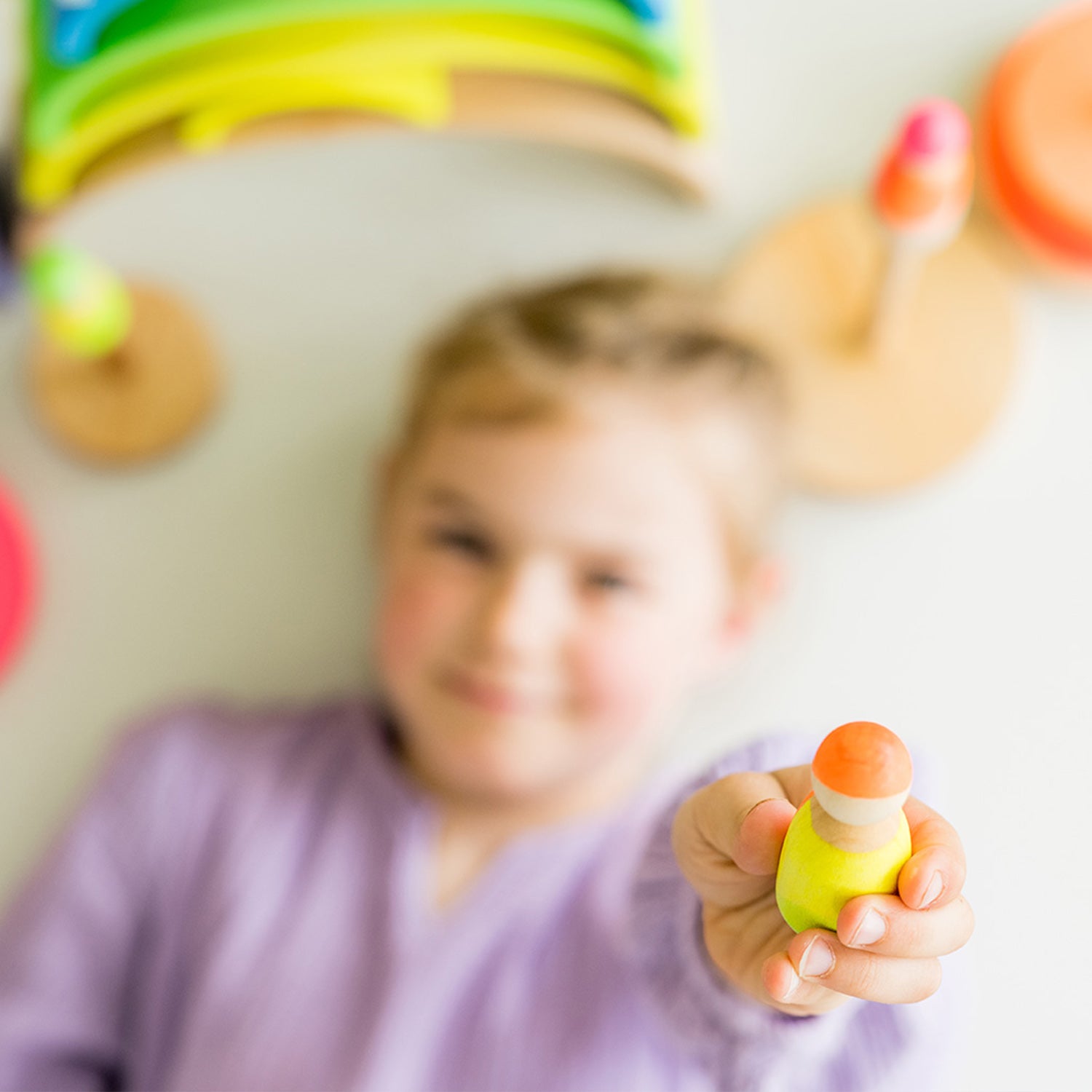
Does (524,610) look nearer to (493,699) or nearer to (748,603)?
(493,699)

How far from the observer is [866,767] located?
0.28m

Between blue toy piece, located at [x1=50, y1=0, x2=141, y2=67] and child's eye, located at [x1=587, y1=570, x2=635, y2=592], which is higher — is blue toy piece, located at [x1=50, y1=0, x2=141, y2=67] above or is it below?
above

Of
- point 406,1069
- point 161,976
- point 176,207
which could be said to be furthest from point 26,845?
point 176,207

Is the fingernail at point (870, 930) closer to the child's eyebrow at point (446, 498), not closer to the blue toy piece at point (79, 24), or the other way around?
the child's eyebrow at point (446, 498)

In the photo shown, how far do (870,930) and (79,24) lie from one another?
693 mm

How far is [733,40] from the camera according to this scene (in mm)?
986

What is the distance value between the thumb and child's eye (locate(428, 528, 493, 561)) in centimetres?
31

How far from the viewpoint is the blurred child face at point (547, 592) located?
0.70 metres

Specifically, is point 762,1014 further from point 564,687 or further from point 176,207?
point 176,207

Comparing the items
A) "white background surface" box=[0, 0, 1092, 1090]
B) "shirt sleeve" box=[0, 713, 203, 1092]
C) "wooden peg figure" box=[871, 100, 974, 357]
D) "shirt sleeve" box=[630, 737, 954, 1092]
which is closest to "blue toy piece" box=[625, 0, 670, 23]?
"wooden peg figure" box=[871, 100, 974, 357]

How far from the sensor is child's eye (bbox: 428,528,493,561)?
2.38 feet

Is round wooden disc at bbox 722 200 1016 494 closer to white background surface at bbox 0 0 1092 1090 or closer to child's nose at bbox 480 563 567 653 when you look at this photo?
white background surface at bbox 0 0 1092 1090

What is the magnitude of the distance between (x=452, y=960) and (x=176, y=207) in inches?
27.0

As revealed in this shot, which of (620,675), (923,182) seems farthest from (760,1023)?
(923,182)
